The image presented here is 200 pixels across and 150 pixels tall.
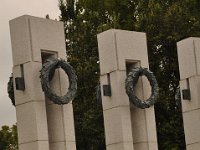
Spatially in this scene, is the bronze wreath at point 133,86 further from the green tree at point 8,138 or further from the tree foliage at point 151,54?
the green tree at point 8,138

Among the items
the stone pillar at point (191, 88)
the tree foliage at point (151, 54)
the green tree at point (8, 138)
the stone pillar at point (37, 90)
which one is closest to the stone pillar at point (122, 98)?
the stone pillar at point (37, 90)

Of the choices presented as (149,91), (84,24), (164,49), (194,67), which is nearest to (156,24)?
(164,49)

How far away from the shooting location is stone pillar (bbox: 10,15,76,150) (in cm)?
2556

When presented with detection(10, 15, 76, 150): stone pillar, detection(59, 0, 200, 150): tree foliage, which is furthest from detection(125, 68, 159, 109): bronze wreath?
detection(59, 0, 200, 150): tree foliage

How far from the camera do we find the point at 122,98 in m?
28.7

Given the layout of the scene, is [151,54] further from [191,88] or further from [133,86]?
[133,86]

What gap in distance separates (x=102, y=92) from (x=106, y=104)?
18.2 inches

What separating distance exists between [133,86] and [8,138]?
104ft

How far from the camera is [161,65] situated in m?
43.3

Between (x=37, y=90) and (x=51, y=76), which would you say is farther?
(x=51, y=76)

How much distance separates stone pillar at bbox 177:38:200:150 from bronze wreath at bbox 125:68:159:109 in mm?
2922

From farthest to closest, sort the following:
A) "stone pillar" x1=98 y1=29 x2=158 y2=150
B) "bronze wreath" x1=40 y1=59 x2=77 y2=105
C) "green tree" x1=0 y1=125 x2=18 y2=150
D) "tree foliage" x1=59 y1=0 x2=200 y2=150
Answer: "green tree" x1=0 y1=125 x2=18 y2=150, "tree foliage" x1=59 y1=0 x2=200 y2=150, "stone pillar" x1=98 y1=29 x2=158 y2=150, "bronze wreath" x1=40 y1=59 x2=77 y2=105

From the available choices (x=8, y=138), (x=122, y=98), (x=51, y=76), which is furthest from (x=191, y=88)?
(x=8, y=138)

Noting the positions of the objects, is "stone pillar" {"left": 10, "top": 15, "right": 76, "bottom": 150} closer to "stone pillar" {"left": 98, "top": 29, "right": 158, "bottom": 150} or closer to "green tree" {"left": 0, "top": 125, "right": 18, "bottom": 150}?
"stone pillar" {"left": 98, "top": 29, "right": 158, "bottom": 150}
